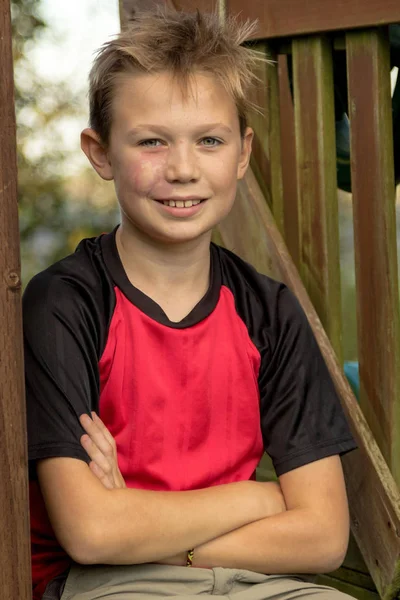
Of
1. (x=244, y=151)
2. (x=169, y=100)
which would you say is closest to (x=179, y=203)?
(x=169, y=100)

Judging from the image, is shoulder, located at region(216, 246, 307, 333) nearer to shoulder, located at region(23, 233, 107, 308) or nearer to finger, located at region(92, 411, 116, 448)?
shoulder, located at region(23, 233, 107, 308)

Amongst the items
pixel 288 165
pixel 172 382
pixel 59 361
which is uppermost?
pixel 288 165

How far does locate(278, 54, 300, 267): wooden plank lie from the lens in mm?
3242

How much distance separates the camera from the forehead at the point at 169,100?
2.30m

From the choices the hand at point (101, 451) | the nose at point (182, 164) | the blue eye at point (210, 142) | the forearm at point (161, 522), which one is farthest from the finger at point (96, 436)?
the blue eye at point (210, 142)

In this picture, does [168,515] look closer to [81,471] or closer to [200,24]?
[81,471]

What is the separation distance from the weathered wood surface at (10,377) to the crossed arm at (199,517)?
266 millimetres

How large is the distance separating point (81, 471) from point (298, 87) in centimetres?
143

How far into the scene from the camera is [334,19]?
9.00 feet

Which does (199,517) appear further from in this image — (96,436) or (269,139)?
(269,139)

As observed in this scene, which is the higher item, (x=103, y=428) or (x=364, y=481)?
(x=103, y=428)

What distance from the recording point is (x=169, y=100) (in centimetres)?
230

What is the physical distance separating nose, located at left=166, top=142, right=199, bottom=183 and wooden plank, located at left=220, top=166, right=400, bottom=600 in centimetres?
74

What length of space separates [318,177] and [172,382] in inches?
36.0
